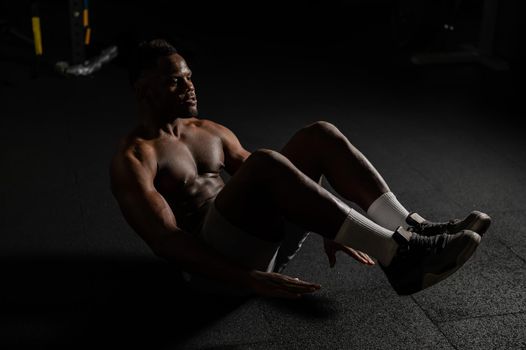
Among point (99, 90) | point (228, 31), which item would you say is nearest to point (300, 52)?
point (228, 31)

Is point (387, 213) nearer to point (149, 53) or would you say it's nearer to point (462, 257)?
point (462, 257)

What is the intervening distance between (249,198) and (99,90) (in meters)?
3.02

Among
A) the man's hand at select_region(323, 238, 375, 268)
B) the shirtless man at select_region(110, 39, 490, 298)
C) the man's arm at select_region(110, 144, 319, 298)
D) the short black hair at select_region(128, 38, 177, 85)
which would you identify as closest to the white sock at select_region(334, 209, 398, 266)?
the shirtless man at select_region(110, 39, 490, 298)

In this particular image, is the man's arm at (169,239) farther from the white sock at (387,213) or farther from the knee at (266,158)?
the white sock at (387,213)

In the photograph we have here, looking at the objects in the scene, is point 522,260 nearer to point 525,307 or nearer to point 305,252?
point 525,307

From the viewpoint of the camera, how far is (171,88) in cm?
221

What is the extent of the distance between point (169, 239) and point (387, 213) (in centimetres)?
62

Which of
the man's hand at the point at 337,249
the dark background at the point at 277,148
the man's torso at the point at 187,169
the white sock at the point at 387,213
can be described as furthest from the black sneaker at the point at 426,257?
the man's torso at the point at 187,169

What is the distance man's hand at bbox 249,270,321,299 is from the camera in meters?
1.82

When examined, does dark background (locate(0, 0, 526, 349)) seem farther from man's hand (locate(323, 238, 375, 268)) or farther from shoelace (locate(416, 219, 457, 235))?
shoelace (locate(416, 219, 457, 235))

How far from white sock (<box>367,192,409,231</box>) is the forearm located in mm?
444

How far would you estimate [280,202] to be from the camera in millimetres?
1980

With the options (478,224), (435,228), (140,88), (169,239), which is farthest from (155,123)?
(478,224)

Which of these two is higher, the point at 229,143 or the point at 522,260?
the point at 229,143
